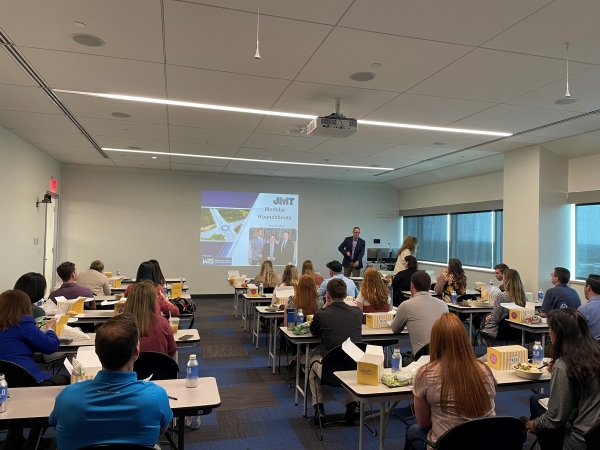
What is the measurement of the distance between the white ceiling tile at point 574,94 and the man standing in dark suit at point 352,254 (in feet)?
18.4

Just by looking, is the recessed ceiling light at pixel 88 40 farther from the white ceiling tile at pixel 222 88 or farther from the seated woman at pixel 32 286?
the seated woman at pixel 32 286

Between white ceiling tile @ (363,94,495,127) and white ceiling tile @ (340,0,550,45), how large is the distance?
147 cm

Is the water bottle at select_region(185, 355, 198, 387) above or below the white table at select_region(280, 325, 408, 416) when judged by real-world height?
above

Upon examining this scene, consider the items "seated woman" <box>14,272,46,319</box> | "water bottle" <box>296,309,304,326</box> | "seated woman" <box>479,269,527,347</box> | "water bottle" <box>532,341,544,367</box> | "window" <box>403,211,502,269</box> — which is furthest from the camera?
"window" <box>403,211,502,269</box>

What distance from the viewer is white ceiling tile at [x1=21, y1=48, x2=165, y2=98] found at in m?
3.79

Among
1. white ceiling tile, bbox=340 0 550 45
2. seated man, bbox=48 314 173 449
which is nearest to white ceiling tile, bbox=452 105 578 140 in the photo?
white ceiling tile, bbox=340 0 550 45

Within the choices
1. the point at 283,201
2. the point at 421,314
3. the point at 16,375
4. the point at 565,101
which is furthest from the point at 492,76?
the point at 283,201

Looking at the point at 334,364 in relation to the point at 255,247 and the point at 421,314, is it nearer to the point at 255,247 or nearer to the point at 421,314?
the point at 421,314

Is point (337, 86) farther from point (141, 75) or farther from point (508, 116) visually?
point (508, 116)

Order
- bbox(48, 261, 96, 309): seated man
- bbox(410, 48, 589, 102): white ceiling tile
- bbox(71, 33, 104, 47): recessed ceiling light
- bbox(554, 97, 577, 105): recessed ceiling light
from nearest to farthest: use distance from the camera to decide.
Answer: bbox(71, 33, 104, 47): recessed ceiling light
bbox(410, 48, 589, 102): white ceiling tile
bbox(554, 97, 577, 105): recessed ceiling light
bbox(48, 261, 96, 309): seated man

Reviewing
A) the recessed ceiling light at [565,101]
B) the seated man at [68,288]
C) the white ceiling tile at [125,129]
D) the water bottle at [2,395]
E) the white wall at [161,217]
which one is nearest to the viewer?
the water bottle at [2,395]

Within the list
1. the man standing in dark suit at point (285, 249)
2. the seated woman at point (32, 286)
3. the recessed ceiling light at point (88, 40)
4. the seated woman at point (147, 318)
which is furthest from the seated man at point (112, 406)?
the man standing in dark suit at point (285, 249)

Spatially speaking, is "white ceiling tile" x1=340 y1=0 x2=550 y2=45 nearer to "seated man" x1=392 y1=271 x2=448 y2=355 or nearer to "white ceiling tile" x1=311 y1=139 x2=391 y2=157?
"seated man" x1=392 y1=271 x2=448 y2=355

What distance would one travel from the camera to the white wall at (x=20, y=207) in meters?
6.45
